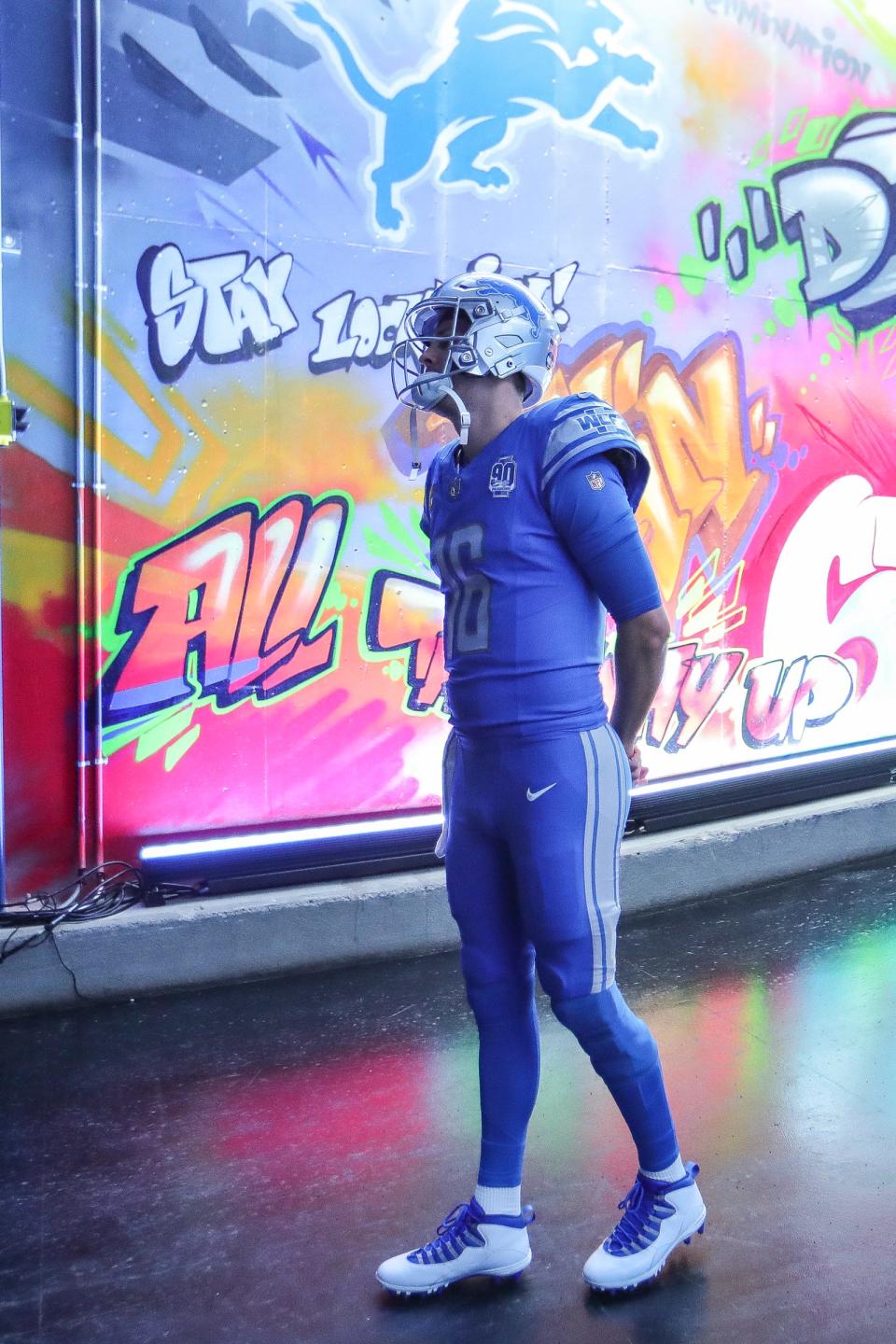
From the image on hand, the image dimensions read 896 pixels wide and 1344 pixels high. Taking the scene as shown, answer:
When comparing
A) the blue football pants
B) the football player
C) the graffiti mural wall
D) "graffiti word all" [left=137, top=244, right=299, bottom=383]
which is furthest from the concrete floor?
"graffiti word all" [left=137, top=244, right=299, bottom=383]

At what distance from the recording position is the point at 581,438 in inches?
98.0

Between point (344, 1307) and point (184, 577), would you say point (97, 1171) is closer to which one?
point (344, 1307)

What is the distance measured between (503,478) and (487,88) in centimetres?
309

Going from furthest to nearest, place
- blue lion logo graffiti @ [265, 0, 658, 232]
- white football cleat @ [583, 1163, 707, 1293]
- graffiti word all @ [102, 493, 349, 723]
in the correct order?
blue lion logo graffiti @ [265, 0, 658, 232] < graffiti word all @ [102, 493, 349, 723] < white football cleat @ [583, 1163, 707, 1293]

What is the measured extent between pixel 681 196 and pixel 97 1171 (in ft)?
14.9

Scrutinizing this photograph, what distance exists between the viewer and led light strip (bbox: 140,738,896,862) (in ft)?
14.9

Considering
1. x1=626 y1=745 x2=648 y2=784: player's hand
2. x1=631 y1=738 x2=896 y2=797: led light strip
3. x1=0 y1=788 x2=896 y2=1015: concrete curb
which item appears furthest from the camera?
x1=631 y1=738 x2=896 y2=797: led light strip

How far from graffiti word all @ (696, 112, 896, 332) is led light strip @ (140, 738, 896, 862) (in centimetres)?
229

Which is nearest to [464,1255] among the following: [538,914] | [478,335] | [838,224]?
[538,914]

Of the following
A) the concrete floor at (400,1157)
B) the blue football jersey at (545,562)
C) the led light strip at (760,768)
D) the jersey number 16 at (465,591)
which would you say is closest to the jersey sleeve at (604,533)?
the blue football jersey at (545,562)

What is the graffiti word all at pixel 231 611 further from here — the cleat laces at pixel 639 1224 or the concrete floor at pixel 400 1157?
the cleat laces at pixel 639 1224

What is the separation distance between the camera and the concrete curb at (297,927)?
415cm

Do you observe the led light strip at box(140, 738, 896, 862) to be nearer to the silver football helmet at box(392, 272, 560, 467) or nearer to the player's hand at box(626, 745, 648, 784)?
the player's hand at box(626, 745, 648, 784)

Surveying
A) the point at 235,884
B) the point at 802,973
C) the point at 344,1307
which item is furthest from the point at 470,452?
the point at 802,973
